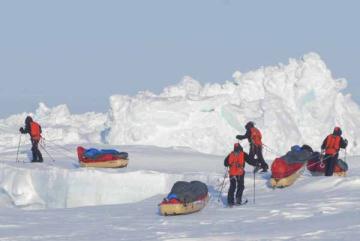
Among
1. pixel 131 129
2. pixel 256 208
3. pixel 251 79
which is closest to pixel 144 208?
pixel 256 208

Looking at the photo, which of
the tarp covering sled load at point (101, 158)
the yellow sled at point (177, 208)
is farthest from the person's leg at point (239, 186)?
the tarp covering sled load at point (101, 158)

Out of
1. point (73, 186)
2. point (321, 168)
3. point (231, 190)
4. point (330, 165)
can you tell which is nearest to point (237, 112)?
→ point (73, 186)

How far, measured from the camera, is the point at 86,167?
59.3 feet

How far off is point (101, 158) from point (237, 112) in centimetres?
2841

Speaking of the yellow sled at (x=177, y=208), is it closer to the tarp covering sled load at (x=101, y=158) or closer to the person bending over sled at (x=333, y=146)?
the person bending over sled at (x=333, y=146)

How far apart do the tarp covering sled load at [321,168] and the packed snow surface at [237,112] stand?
2646cm

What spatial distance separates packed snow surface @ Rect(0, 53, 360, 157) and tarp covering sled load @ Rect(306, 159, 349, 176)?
86.8 feet

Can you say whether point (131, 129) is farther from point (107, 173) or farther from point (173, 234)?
point (173, 234)

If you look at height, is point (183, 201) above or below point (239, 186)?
below

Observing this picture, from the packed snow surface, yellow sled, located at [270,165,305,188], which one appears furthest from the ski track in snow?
the packed snow surface

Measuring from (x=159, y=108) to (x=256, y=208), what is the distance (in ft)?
102

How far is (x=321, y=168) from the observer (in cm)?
1550

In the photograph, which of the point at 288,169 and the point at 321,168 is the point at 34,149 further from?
the point at 321,168

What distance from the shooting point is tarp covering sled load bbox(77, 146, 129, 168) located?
705 inches
